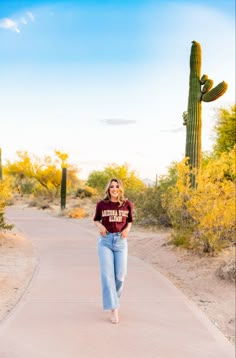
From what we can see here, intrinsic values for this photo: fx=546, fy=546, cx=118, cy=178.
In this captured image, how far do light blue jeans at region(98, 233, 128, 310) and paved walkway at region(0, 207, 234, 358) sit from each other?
392mm

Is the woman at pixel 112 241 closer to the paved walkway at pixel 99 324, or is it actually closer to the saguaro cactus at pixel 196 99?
the paved walkway at pixel 99 324

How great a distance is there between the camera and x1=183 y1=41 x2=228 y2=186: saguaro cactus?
1944cm

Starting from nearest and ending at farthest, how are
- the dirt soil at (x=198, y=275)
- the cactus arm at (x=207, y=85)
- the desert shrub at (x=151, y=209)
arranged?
the dirt soil at (x=198, y=275) → the cactus arm at (x=207, y=85) → the desert shrub at (x=151, y=209)

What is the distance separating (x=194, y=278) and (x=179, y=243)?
2998 mm

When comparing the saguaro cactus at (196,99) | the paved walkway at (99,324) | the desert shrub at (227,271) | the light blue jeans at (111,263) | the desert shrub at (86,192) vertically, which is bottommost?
the paved walkway at (99,324)

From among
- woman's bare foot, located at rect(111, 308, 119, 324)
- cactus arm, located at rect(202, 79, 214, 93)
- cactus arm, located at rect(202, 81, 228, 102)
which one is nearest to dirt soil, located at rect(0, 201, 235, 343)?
woman's bare foot, located at rect(111, 308, 119, 324)

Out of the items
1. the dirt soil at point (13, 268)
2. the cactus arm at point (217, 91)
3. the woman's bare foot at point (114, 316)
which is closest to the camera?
the woman's bare foot at point (114, 316)

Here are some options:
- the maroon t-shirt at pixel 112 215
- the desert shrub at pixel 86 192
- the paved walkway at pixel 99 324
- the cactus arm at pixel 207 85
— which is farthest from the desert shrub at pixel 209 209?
the desert shrub at pixel 86 192

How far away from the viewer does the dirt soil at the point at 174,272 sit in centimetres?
969

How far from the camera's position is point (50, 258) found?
1366 centimetres

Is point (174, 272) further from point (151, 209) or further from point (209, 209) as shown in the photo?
point (151, 209)

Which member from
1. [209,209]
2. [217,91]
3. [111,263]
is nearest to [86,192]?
[217,91]

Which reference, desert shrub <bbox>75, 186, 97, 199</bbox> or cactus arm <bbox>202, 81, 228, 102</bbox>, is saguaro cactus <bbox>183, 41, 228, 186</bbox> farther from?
desert shrub <bbox>75, 186, 97, 199</bbox>

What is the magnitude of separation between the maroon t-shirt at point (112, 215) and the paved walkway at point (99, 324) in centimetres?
136
